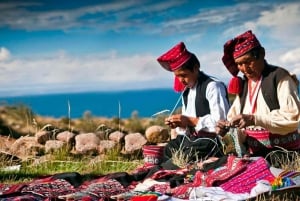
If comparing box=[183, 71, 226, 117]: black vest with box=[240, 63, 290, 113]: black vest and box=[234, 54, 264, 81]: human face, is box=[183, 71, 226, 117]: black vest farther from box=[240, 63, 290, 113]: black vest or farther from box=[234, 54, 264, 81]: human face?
box=[240, 63, 290, 113]: black vest

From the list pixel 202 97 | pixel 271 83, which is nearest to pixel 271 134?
pixel 271 83

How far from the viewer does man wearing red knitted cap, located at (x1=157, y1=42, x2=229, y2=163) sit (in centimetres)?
533

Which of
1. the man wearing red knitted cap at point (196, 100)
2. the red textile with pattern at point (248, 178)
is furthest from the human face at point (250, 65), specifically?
the red textile with pattern at point (248, 178)

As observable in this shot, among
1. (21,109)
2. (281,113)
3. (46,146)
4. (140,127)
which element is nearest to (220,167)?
(281,113)

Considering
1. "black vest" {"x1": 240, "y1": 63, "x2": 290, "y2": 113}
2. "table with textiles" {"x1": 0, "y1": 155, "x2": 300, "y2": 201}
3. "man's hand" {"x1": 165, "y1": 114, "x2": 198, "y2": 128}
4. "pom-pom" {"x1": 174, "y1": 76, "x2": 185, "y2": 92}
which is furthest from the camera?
"pom-pom" {"x1": 174, "y1": 76, "x2": 185, "y2": 92}

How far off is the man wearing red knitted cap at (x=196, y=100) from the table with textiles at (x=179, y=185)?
0.35 meters

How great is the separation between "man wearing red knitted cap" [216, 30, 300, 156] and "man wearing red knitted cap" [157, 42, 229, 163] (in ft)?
0.37

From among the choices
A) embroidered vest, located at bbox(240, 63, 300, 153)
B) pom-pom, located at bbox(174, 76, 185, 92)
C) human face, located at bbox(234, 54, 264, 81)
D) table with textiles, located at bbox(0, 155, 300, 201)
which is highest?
human face, located at bbox(234, 54, 264, 81)

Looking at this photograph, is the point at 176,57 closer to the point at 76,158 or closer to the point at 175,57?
the point at 175,57

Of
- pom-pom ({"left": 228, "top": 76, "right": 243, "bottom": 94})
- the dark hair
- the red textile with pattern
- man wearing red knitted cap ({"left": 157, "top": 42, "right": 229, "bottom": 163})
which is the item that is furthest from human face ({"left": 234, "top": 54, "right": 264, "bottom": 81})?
the red textile with pattern

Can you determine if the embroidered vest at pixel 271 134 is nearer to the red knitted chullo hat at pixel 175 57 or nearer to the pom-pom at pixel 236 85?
the pom-pom at pixel 236 85

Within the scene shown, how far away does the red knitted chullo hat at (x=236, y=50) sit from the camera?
5.04m

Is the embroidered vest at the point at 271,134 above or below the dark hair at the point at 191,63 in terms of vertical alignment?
below

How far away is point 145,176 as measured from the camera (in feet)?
17.8
